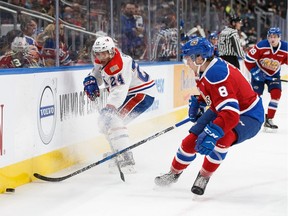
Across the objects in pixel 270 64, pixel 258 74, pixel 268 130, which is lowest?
pixel 268 130

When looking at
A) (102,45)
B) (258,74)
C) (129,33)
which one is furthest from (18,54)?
(258,74)

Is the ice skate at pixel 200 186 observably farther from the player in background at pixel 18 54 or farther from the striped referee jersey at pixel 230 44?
the striped referee jersey at pixel 230 44

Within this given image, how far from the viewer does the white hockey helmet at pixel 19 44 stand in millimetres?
4637

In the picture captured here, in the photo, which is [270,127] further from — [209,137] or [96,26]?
[209,137]

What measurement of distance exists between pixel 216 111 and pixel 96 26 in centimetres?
263

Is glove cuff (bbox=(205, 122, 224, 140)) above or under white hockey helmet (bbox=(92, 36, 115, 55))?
under

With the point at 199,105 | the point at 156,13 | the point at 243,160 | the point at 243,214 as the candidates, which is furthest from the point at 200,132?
the point at 156,13

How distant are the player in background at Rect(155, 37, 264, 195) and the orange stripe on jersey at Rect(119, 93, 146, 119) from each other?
1.17 meters

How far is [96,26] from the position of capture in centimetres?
629

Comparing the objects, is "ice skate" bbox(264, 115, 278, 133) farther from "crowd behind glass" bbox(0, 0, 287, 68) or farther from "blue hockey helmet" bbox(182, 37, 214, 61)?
"blue hockey helmet" bbox(182, 37, 214, 61)

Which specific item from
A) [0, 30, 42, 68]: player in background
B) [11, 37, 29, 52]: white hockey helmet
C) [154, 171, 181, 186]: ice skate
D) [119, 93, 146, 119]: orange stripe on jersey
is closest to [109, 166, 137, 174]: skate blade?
[119, 93, 146, 119]: orange stripe on jersey

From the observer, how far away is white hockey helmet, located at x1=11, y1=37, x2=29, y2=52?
4637mm

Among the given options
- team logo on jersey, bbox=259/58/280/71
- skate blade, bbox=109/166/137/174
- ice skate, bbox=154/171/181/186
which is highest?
team logo on jersey, bbox=259/58/280/71

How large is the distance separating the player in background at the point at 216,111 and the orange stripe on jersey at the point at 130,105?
1.17 m
